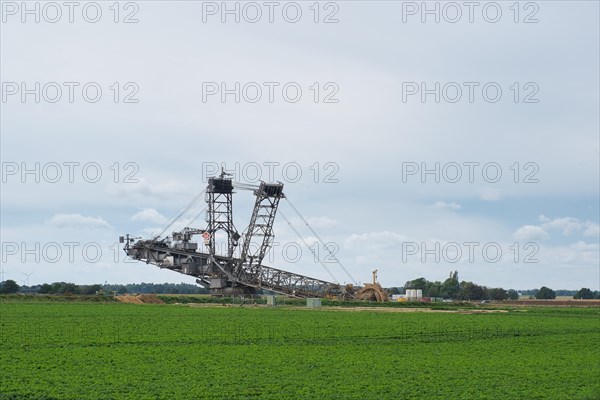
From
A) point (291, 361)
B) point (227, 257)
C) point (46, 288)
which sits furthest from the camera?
point (46, 288)

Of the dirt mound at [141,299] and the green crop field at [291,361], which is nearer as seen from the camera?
the green crop field at [291,361]

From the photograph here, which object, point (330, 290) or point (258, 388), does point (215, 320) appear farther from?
point (330, 290)

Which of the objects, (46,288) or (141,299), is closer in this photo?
(141,299)

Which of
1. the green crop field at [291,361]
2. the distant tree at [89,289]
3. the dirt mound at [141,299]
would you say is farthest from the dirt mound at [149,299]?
the distant tree at [89,289]

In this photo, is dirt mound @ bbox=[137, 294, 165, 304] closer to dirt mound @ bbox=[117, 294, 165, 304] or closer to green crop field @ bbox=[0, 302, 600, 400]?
dirt mound @ bbox=[117, 294, 165, 304]

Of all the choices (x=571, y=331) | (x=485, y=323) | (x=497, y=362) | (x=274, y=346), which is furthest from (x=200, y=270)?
(x=497, y=362)

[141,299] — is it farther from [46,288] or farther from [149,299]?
[46,288]

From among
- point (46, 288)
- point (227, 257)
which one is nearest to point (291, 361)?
point (227, 257)

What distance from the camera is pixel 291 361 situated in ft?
112

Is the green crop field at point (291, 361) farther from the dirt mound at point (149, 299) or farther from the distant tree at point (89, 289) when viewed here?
the distant tree at point (89, 289)

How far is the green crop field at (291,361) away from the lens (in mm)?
26625

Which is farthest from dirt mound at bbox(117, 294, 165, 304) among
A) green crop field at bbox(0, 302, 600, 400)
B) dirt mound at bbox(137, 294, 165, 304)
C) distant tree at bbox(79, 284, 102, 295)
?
distant tree at bbox(79, 284, 102, 295)

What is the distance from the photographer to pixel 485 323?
Result: 2479 inches

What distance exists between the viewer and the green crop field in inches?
1048
